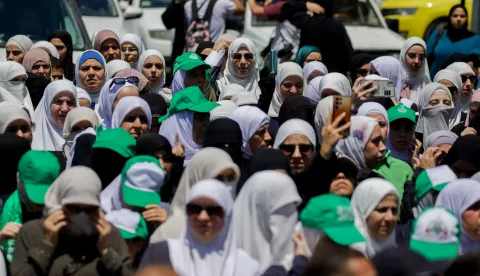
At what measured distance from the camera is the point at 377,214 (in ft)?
27.3

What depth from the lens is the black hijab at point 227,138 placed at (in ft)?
31.8

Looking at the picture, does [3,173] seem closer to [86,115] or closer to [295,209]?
[86,115]

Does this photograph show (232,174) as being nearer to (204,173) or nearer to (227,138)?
(204,173)

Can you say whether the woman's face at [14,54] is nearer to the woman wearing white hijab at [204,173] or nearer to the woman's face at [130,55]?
the woman's face at [130,55]

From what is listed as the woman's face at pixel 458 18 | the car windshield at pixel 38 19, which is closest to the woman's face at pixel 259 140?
the car windshield at pixel 38 19

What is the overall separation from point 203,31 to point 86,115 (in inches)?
219

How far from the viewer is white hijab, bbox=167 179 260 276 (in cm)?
770

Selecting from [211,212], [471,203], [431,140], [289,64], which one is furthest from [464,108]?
[211,212]

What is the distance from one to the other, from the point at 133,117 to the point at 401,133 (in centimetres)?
191

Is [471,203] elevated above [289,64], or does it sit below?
above

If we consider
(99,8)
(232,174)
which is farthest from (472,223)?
(99,8)

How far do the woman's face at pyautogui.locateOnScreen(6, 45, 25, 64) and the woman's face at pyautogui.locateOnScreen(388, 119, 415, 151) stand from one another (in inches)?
165

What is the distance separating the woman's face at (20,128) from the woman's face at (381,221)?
8.71 feet

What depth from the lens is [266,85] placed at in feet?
41.0
